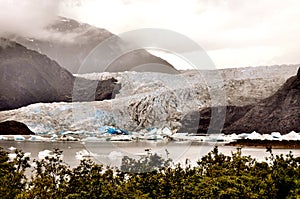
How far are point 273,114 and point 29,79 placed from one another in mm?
32212

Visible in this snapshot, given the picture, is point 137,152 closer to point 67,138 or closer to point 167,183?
point 67,138

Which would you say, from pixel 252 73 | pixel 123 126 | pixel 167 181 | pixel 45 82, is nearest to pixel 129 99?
pixel 123 126

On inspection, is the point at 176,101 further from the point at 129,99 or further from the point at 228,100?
the point at 228,100

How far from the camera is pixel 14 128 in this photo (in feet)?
125

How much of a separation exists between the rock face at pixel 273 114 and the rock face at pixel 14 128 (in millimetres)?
13153

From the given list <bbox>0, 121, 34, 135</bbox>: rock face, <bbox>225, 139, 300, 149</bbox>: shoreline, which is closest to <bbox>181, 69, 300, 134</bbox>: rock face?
<bbox>225, 139, 300, 149</bbox>: shoreline

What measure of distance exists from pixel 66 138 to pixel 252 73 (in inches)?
711

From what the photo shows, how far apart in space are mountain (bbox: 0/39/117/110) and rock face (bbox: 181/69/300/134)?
20.3 meters

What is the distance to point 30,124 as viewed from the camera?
35.3 m

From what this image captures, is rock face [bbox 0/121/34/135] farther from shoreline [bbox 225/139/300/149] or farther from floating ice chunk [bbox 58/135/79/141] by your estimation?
shoreline [bbox 225/139/300/149]

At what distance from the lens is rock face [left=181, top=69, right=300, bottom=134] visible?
4033cm

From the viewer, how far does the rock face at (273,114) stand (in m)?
40.3

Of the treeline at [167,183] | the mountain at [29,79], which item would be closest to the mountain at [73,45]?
the mountain at [29,79]

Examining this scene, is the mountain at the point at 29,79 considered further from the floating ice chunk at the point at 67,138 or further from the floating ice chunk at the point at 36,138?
the floating ice chunk at the point at 67,138
